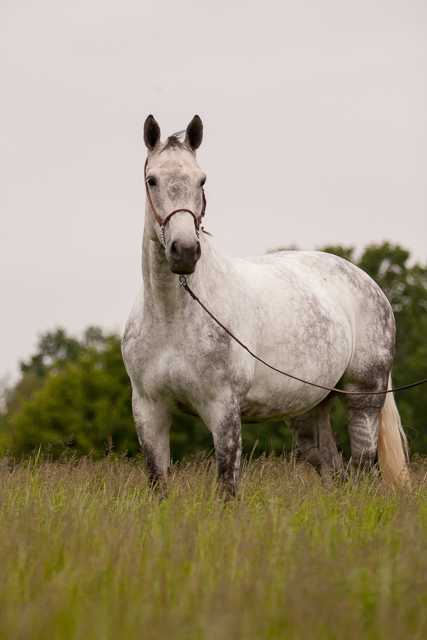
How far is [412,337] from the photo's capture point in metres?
28.2

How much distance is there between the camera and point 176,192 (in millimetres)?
3656

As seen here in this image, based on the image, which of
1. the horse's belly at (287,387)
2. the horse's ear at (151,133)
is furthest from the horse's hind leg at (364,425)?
the horse's ear at (151,133)

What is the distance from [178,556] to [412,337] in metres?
27.4

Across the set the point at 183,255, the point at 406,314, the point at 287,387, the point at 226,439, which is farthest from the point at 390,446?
the point at 406,314

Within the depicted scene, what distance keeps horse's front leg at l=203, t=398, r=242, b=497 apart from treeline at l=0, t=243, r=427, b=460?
62.6 ft

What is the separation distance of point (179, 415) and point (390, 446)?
21.2 metres

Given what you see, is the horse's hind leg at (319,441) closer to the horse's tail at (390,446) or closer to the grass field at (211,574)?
the horse's tail at (390,446)

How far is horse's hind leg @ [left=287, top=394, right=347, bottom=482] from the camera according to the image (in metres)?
5.79

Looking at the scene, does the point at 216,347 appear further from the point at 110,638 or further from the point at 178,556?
the point at 110,638

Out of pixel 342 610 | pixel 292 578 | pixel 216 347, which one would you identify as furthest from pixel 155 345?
pixel 342 610

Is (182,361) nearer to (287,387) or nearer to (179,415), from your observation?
(287,387)

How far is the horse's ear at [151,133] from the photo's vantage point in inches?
154

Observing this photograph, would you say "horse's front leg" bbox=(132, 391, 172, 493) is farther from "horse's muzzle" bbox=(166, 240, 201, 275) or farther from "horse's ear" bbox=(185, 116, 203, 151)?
"horse's ear" bbox=(185, 116, 203, 151)

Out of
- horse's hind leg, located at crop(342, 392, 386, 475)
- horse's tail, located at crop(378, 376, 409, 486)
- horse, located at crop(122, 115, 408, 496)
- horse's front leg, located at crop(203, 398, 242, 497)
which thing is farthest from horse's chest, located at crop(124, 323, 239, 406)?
horse's tail, located at crop(378, 376, 409, 486)
